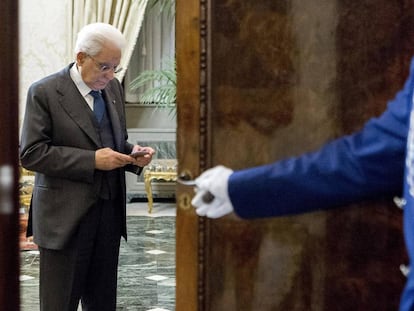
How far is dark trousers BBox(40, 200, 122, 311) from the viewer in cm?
254

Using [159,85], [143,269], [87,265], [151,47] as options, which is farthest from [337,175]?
[151,47]

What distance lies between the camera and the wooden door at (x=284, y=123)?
6.12ft

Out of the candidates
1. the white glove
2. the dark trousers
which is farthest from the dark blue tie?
the white glove

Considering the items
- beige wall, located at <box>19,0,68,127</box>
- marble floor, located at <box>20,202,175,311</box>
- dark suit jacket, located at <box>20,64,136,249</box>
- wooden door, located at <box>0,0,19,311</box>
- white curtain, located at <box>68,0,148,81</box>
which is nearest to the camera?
wooden door, located at <box>0,0,19,311</box>

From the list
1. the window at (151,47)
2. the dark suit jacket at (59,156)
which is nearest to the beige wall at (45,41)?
the window at (151,47)

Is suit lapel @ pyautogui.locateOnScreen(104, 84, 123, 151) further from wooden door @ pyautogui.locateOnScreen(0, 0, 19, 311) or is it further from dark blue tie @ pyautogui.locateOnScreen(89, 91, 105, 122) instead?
wooden door @ pyautogui.locateOnScreen(0, 0, 19, 311)

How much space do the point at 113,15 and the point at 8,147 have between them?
6414 millimetres

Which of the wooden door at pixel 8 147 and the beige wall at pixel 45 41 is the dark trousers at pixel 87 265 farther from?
the beige wall at pixel 45 41

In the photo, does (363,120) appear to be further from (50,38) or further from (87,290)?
(50,38)

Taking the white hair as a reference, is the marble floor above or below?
below

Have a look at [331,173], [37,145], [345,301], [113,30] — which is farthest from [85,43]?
[331,173]

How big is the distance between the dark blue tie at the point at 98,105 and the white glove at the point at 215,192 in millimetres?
1247

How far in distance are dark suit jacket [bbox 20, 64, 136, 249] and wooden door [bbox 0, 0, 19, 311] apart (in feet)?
4.42

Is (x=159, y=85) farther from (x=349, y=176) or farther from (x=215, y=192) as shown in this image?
(x=349, y=176)
